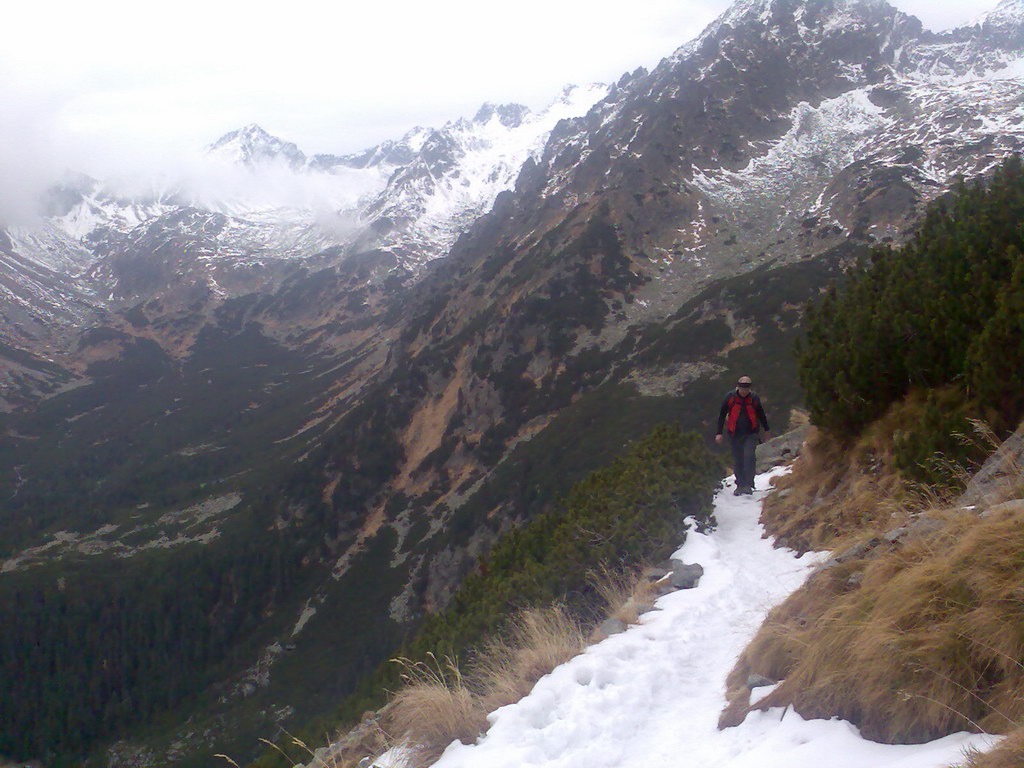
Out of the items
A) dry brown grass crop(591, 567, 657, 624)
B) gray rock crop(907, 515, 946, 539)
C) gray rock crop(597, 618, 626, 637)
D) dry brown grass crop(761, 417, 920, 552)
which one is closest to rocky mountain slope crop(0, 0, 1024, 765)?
dry brown grass crop(761, 417, 920, 552)

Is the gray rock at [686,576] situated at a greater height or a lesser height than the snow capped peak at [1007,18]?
lesser

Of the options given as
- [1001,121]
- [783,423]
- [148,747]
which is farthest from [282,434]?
[1001,121]

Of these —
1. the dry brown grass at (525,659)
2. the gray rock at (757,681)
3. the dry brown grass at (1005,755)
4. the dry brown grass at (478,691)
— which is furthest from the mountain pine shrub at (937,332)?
the dry brown grass at (1005,755)

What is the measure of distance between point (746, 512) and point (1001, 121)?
141 m

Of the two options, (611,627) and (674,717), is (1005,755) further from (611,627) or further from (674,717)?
Answer: (611,627)

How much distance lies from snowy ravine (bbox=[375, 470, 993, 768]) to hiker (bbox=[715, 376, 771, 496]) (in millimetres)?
4694

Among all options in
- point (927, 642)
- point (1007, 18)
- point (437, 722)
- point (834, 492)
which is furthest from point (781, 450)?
point (1007, 18)

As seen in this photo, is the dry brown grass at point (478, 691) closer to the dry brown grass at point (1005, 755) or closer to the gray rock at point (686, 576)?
the gray rock at point (686, 576)

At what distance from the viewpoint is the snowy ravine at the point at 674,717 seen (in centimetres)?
391

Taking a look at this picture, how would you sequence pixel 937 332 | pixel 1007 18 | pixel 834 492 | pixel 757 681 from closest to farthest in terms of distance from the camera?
1. pixel 757 681
2. pixel 937 332
3. pixel 834 492
4. pixel 1007 18

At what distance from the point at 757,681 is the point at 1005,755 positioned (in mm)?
2432

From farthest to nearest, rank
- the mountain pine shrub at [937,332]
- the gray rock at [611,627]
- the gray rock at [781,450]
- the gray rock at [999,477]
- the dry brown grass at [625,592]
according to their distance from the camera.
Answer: the gray rock at [781,450], the mountain pine shrub at [937,332], the dry brown grass at [625,592], the gray rock at [611,627], the gray rock at [999,477]

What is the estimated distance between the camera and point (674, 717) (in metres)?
5.31

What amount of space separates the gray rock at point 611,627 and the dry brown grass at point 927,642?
207cm
